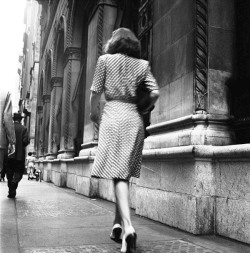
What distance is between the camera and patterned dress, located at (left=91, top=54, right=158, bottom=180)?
3.25 meters

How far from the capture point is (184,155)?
4.23m

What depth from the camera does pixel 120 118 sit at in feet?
10.8

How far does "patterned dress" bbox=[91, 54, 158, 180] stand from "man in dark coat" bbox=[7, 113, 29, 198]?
16.7 ft

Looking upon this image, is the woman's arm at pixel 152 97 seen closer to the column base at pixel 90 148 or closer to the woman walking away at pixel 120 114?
the woman walking away at pixel 120 114

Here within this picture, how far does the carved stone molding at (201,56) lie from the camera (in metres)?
4.43

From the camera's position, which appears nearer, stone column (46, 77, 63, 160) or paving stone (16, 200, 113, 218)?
paving stone (16, 200, 113, 218)

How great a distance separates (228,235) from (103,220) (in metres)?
1.73

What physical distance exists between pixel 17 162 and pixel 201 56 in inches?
206

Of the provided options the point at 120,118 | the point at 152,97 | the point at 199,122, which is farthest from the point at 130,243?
the point at 199,122

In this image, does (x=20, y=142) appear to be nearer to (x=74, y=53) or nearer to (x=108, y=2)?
(x=108, y=2)

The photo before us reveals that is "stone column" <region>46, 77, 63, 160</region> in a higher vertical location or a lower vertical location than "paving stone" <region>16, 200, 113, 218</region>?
higher

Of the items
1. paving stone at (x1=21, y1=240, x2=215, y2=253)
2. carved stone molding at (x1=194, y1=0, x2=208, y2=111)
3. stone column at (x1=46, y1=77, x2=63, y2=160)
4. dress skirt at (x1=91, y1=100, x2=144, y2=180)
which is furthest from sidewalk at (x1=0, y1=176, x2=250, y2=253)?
stone column at (x1=46, y1=77, x2=63, y2=160)

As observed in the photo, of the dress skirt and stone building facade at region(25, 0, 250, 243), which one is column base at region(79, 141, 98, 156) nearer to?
stone building facade at region(25, 0, 250, 243)

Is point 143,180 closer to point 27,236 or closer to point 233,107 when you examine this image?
point 233,107
